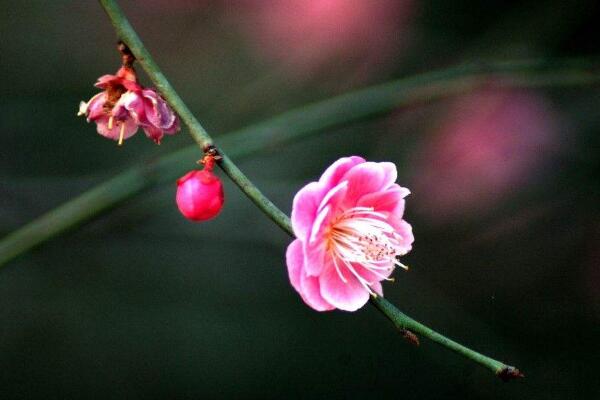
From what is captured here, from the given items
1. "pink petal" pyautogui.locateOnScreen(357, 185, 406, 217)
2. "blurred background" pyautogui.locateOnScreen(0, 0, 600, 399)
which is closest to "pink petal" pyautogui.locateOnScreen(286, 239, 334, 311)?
"pink petal" pyautogui.locateOnScreen(357, 185, 406, 217)

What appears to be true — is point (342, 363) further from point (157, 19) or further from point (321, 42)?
point (157, 19)

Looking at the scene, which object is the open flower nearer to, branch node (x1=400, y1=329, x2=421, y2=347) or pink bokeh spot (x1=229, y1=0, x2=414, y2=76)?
branch node (x1=400, y1=329, x2=421, y2=347)

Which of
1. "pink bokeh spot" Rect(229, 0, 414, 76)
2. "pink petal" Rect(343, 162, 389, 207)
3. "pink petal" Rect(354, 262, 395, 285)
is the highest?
"pink bokeh spot" Rect(229, 0, 414, 76)

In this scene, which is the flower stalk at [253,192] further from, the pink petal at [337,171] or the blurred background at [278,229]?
the blurred background at [278,229]

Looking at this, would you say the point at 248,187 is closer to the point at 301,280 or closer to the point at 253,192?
the point at 253,192

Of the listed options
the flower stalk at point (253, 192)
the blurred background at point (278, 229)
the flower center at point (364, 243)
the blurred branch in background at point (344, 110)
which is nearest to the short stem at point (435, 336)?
the flower stalk at point (253, 192)

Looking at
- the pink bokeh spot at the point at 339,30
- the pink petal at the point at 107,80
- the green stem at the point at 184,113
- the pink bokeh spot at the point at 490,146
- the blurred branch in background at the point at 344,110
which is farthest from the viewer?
the pink bokeh spot at the point at 339,30

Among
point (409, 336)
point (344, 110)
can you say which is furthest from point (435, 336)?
point (344, 110)
